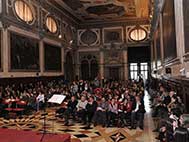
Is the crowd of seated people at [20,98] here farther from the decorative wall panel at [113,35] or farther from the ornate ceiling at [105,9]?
the decorative wall panel at [113,35]

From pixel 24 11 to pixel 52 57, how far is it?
5534 millimetres

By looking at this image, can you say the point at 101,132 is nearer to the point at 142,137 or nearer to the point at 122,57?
the point at 142,137

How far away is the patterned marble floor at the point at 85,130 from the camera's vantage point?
8500 millimetres

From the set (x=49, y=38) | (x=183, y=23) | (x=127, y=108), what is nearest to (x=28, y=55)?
(x=49, y=38)

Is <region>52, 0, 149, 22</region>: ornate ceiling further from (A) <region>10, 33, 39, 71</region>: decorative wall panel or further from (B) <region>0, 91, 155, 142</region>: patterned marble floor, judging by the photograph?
(B) <region>0, 91, 155, 142</region>: patterned marble floor

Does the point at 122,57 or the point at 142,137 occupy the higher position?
the point at 122,57

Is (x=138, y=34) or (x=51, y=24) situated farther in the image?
(x=138, y=34)

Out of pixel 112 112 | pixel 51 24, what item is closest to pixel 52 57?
pixel 51 24

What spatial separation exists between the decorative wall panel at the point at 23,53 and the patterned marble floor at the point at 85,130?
17.7 feet

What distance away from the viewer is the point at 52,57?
73.0 feet

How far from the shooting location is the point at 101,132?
9344mm

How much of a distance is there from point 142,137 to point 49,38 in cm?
1475

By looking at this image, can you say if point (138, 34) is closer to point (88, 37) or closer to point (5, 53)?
point (88, 37)

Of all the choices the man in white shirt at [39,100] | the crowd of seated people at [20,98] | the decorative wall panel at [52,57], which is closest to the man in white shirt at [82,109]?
the crowd of seated people at [20,98]
